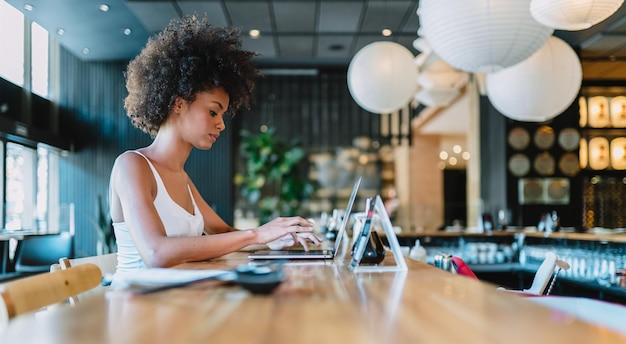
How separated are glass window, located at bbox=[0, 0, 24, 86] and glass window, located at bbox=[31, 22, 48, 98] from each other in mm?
419

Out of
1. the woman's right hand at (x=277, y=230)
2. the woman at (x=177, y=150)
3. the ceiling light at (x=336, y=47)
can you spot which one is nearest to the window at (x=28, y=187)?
the ceiling light at (x=336, y=47)

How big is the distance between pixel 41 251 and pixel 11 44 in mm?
2738

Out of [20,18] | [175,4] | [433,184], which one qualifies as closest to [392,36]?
[175,4]

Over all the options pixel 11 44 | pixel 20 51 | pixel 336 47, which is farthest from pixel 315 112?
pixel 11 44

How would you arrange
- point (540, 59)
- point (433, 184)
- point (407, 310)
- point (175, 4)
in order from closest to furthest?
point (407, 310)
point (540, 59)
point (175, 4)
point (433, 184)

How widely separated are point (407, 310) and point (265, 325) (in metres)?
0.25

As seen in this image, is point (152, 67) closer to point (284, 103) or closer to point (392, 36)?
point (392, 36)

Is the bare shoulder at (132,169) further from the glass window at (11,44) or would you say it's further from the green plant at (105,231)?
the green plant at (105,231)

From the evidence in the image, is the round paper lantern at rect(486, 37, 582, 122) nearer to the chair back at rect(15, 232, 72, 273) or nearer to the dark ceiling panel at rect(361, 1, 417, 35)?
the dark ceiling panel at rect(361, 1, 417, 35)

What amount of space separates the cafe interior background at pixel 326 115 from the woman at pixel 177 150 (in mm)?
2716

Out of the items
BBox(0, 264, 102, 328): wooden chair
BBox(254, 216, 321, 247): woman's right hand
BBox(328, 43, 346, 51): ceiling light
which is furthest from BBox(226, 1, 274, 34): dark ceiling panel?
BBox(0, 264, 102, 328): wooden chair

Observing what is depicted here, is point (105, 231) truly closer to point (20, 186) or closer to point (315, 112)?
point (20, 186)

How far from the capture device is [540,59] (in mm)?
4523

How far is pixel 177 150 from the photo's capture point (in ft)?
7.33
